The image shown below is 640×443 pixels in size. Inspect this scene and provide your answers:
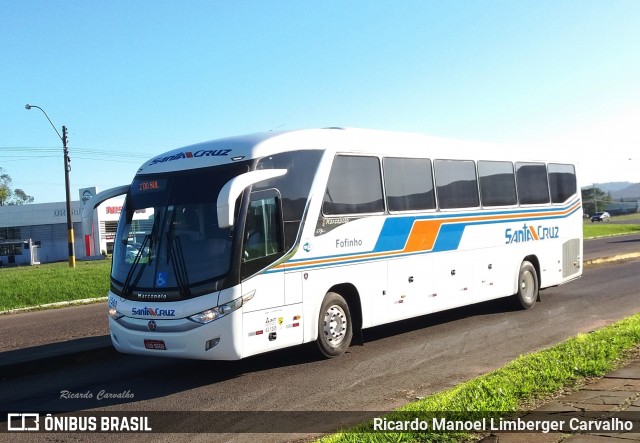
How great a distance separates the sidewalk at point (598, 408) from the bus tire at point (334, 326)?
12.9 feet

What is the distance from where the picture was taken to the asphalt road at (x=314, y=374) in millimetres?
8023

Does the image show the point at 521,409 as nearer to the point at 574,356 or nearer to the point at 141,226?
the point at 574,356

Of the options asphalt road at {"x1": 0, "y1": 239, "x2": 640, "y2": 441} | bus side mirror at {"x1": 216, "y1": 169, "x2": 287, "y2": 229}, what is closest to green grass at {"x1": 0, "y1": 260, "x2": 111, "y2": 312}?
asphalt road at {"x1": 0, "y1": 239, "x2": 640, "y2": 441}

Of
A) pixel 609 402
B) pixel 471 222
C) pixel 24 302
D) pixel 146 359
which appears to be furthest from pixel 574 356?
pixel 24 302

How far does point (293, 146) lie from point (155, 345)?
331 centimetres

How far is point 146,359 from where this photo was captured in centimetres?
1124

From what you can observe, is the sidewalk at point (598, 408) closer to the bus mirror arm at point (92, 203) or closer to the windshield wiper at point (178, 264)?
the windshield wiper at point (178, 264)

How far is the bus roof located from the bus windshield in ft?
0.63

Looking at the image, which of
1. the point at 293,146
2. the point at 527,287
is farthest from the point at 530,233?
the point at 293,146

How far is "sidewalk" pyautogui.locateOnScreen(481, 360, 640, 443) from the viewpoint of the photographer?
18.3ft

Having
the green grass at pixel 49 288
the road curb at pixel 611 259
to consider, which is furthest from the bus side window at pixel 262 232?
the road curb at pixel 611 259

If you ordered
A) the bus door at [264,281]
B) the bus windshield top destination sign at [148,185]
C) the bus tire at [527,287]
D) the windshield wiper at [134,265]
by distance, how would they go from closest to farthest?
the bus door at [264,281], the windshield wiper at [134,265], the bus windshield top destination sign at [148,185], the bus tire at [527,287]

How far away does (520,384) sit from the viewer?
289 inches

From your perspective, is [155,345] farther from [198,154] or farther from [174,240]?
[198,154]
